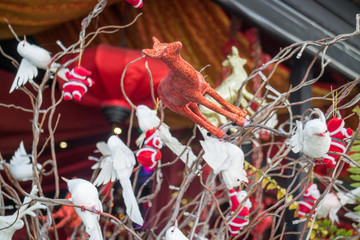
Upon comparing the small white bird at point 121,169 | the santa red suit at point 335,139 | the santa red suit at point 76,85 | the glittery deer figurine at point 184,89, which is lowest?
the santa red suit at point 335,139

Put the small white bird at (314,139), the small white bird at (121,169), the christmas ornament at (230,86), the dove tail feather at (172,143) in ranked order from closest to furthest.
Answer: the small white bird at (314,139), the small white bird at (121,169), the dove tail feather at (172,143), the christmas ornament at (230,86)

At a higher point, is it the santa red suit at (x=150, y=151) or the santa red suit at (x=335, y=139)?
the santa red suit at (x=150, y=151)

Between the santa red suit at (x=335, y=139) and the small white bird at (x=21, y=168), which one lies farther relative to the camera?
the small white bird at (x=21, y=168)

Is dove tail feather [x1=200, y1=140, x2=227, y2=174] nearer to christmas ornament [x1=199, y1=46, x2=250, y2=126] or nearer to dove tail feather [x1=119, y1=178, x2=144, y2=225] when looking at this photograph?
dove tail feather [x1=119, y1=178, x2=144, y2=225]

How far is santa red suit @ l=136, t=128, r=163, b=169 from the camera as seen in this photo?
0.63 metres

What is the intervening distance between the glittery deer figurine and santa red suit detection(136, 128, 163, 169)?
10cm

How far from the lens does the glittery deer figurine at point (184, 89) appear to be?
49 centimetres

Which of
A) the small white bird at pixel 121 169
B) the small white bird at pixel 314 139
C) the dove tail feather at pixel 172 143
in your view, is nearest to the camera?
the small white bird at pixel 314 139

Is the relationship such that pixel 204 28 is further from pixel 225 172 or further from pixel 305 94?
pixel 225 172

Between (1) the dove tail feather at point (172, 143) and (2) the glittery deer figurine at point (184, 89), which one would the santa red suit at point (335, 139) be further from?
(1) the dove tail feather at point (172, 143)

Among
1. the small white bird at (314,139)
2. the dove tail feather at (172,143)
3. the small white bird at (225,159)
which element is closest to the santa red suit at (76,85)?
the dove tail feather at (172,143)

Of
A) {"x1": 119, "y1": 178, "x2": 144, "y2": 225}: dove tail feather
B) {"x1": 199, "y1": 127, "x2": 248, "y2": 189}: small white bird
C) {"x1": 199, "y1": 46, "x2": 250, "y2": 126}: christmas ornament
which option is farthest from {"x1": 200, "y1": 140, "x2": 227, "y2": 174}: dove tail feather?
{"x1": 199, "y1": 46, "x2": 250, "y2": 126}: christmas ornament

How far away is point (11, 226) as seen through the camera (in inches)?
22.8

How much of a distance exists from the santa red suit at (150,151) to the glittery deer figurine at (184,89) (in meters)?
0.10
